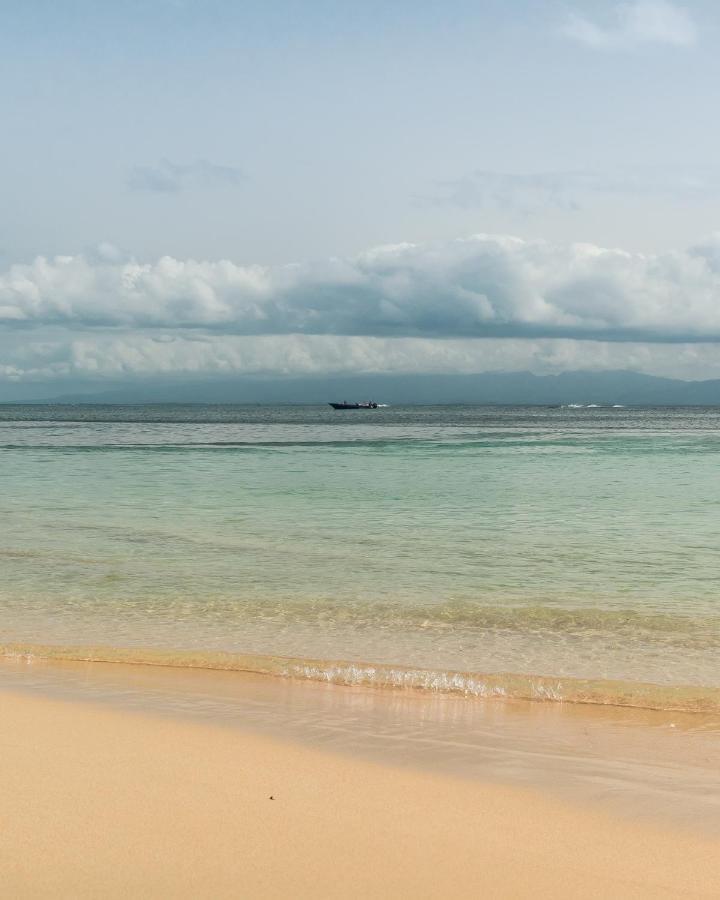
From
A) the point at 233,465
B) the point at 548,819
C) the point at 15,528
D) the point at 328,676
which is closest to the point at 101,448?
the point at 233,465

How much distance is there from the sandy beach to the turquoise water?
9.33 ft

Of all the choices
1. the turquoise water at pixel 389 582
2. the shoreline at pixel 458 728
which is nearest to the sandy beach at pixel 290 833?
the shoreline at pixel 458 728

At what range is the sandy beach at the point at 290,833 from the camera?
4.70 metres

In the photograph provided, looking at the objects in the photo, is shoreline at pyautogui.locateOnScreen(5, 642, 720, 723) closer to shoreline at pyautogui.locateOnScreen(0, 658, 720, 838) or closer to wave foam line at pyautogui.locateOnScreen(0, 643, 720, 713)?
wave foam line at pyautogui.locateOnScreen(0, 643, 720, 713)

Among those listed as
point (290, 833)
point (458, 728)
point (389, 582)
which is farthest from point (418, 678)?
point (389, 582)

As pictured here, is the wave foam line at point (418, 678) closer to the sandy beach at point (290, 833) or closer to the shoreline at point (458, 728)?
the shoreline at point (458, 728)

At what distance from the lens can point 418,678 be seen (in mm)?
8898

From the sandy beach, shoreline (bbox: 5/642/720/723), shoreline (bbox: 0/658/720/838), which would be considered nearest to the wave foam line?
shoreline (bbox: 5/642/720/723)

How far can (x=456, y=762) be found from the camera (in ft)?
21.8

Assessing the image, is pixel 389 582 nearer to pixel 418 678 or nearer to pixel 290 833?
pixel 418 678

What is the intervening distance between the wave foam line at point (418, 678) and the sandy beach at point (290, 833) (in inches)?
92.7

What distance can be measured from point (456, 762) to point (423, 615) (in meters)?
5.19

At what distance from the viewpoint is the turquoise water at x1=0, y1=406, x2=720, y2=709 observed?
9.70 m

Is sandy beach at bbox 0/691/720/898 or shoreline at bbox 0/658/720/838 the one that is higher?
sandy beach at bbox 0/691/720/898
